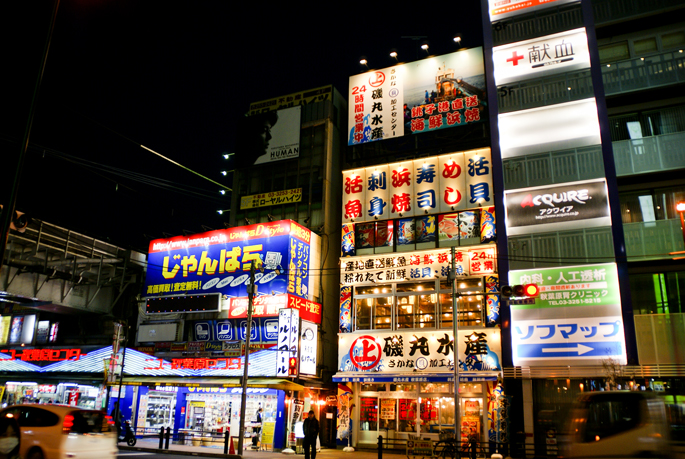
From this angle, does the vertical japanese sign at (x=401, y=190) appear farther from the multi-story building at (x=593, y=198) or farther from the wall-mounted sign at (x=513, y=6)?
the wall-mounted sign at (x=513, y=6)

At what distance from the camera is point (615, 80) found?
24.1m

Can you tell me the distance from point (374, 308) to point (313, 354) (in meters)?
3.99

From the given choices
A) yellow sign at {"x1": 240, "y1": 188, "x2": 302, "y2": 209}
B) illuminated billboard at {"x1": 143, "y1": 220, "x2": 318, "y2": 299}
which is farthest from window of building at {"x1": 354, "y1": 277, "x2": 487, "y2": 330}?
yellow sign at {"x1": 240, "y1": 188, "x2": 302, "y2": 209}

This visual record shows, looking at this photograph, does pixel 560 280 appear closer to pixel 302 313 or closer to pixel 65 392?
pixel 302 313

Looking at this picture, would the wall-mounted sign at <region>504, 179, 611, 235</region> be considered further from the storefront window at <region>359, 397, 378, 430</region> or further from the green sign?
the storefront window at <region>359, 397, 378, 430</region>

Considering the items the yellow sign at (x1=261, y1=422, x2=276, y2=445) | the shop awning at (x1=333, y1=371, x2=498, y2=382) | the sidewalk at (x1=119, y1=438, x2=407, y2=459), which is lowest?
the sidewalk at (x1=119, y1=438, x2=407, y2=459)

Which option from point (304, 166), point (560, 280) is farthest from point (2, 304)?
point (560, 280)

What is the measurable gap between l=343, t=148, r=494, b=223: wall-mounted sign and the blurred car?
54.1ft

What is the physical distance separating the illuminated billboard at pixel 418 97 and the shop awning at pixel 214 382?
1426 centimetres

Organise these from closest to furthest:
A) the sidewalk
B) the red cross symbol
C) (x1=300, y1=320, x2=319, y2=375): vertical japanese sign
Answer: the sidewalk < (x1=300, y1=320, x2=319, y2=375): vertical japanese sign < the red cross symbol

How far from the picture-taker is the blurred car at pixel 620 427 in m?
10.2

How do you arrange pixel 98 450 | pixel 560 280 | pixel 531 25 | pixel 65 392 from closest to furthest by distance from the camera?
pixel 98 450 < pixel 560 280 < pixel 531 25 < pixel 65 392

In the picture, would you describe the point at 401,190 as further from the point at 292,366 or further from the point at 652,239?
the point at 652,239

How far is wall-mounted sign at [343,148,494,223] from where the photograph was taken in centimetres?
2739
